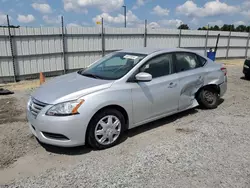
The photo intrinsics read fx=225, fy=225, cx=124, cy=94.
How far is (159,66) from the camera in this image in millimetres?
4348

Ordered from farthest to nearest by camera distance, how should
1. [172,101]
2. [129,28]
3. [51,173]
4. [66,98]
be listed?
[129,28] → [172,101] → [66,98] → [51,173]

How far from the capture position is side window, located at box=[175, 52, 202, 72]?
4676 mm

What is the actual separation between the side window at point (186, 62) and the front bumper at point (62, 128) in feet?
7.73

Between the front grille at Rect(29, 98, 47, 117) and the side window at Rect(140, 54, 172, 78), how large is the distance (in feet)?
5.85

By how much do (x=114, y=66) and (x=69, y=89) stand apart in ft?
3.81

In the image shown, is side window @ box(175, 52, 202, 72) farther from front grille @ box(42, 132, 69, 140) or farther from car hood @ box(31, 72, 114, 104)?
front grille @ box(42, 132, 69, 140)

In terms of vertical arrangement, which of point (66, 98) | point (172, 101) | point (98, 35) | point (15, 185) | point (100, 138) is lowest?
point (15, 185)

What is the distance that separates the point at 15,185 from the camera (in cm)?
278

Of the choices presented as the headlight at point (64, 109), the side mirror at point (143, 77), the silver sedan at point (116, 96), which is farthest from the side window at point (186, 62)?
the headlight at point (64, 109)

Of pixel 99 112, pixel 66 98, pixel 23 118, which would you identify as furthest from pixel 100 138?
pixel 23 118

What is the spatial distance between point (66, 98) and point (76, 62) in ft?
27.9

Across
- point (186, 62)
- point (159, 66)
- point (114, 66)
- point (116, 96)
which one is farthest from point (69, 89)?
point (186, 62)

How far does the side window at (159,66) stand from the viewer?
13.6 feet

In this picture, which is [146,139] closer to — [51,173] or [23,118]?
[51,173]
